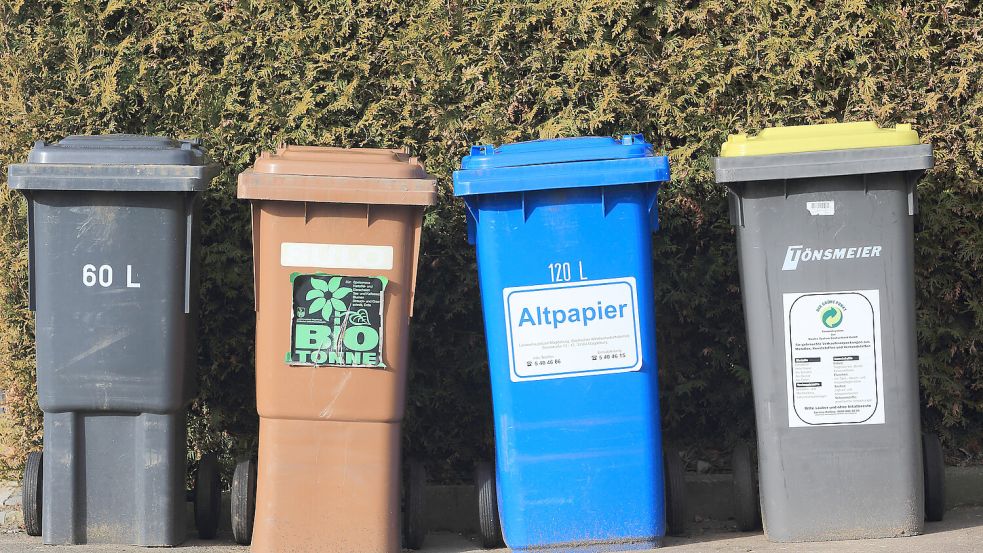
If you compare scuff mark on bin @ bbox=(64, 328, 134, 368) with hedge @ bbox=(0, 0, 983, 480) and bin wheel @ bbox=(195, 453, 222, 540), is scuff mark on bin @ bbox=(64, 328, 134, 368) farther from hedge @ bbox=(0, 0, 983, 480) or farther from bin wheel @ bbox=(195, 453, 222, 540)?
hedge @ bbox=(0, 0, 983, 480)

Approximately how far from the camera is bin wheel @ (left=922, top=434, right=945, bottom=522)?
4910 mm

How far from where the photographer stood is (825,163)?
4465 mm

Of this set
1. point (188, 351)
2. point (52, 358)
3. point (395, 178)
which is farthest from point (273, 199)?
point (52, 358)

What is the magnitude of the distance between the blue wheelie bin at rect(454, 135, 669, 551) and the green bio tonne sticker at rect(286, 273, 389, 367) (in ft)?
1.47

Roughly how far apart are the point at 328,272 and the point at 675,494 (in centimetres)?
173

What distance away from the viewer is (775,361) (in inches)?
181

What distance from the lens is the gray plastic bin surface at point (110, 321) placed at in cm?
459

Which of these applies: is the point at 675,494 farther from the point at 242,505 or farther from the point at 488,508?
the point at 242,505

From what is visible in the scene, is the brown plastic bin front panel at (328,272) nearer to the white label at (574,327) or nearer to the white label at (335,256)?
the white label at (335,256)

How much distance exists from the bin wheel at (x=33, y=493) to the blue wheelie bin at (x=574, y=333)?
196cm

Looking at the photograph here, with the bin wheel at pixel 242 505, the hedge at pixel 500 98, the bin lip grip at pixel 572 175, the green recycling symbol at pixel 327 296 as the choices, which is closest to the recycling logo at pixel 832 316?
the bin lip grip at pixel 572 175

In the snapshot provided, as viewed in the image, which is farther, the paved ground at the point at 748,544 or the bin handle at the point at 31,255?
the bin handle at the point at 31,255

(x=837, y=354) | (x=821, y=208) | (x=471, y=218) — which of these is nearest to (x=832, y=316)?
(x=837, y=354)

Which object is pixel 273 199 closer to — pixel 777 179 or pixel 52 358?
pixel 52 358
